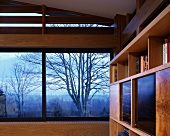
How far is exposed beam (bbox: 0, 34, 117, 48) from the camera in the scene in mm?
4383

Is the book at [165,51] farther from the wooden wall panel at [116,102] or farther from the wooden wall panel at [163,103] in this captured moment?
the wooden wall panel at [116,102]

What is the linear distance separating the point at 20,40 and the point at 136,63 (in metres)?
2.33

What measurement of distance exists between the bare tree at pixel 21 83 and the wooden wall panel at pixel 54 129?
34 cm

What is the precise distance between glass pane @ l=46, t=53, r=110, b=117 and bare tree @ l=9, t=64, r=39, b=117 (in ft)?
0.86

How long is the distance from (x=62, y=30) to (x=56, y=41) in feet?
1.18

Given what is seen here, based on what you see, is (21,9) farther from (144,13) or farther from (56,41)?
(144,13)

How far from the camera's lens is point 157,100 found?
66.2 inches

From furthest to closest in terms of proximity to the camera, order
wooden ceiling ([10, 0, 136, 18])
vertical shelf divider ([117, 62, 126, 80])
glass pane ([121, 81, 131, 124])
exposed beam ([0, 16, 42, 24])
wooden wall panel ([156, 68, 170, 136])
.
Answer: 1. exposed beam ([0, 16, 42, 24])
2. wooden ceiling ([10, 0, 136, 18])
3. vertical shelf divider ([117, 62, 126, 80])
4. glass pane ([121, 81, 131, 124])
5. wooden wall panel ([156, 68, 170, 136])

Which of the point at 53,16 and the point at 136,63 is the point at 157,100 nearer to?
A: the point at 136,63

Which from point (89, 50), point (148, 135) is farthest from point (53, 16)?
point (148, 135)

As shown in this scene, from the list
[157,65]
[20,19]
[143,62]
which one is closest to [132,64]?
[143,62]

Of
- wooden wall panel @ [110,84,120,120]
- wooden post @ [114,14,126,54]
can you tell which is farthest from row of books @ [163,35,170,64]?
wooden post @ [114,14,126,54]

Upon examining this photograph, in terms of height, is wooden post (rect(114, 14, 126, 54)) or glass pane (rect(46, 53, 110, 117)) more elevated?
wooden post (rect(114, 14, 126, 54))

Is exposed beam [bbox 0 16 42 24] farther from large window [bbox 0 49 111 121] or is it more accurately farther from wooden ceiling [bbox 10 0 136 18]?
large window [bbox 0 49 111 121]
